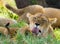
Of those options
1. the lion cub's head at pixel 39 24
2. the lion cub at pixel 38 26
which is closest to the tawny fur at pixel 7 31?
the lion cub at pixel 38 26

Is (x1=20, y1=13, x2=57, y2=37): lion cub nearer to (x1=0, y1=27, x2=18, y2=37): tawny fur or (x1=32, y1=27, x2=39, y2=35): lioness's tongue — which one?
(x1=32, y1=27, x2=39, y2=35): lioness's tongue

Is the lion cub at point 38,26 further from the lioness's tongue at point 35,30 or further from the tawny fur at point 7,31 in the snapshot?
the tawny fur at point 7,31

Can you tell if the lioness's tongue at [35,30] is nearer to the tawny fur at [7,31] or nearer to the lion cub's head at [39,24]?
the lion cub's head at [39,24]

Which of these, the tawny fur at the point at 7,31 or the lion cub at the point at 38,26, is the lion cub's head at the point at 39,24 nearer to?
the lion cub at the point at 38,26

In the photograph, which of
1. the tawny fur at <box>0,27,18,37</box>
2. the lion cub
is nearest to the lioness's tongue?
Result: the lion cub

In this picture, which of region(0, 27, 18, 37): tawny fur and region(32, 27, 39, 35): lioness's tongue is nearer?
region(32, 27, 39, 35): lioness's tongue

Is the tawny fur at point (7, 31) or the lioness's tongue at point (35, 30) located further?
the tawny fur at point (7, 31)

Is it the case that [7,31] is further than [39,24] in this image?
Yes

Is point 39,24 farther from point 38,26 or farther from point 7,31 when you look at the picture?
point 7,31

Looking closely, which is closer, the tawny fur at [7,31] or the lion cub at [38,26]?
the lion cub at [38,26]

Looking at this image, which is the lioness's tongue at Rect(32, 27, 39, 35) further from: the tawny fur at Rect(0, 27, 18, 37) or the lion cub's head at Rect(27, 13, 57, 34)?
the tawny fur at Rect(0, 27, 18, 37)

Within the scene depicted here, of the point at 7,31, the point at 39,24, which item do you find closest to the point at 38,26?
the point at 39,24

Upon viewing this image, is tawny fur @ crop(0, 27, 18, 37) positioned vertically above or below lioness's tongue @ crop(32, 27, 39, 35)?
below

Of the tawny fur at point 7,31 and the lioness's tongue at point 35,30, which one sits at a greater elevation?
the lioness's tongue at point 35,30
